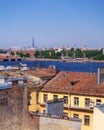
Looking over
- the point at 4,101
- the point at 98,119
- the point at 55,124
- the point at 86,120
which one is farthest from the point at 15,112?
the point at 86,120

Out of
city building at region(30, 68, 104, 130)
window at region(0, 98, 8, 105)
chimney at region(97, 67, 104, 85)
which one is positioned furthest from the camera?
chimney at region(97, 67, 104, 85)

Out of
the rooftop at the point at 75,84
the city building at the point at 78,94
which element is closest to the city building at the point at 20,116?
the city building at the point at 78,94

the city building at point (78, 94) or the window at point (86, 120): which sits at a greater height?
the city building at point (78, 94)

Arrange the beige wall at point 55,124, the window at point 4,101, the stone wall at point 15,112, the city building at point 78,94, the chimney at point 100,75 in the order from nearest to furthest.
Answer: the window at point 4,101, the stone wall at point 15,112, the beige wall at point 55,124, the city building at point 78,94, the chimney at point 100,75

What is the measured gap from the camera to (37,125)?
18250 mm

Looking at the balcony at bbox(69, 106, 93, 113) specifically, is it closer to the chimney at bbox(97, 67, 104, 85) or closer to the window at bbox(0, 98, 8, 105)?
the chimney at bbox(97, 67, 104, 85)

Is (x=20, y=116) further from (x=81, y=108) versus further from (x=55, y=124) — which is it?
(x=81, y=108)

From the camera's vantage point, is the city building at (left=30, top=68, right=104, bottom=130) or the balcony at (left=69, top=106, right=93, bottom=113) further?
the city building at (left=30, top=68, right=104, bottom=130)

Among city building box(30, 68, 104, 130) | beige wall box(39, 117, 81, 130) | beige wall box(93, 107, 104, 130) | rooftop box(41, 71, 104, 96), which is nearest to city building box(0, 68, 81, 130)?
beige wall box(39, 117, 81, 130)

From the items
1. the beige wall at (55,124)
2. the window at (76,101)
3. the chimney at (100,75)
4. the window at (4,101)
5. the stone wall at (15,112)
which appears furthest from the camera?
the chimney at (100,75)

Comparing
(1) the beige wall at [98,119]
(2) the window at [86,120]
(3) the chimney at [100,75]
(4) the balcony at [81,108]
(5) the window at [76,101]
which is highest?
(3) the chimney at [100,75]

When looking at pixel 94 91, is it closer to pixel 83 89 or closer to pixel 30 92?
pixel 83 89

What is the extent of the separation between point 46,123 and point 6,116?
2.20m

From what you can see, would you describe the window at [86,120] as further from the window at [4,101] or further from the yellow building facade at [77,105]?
the window at [4,101]
